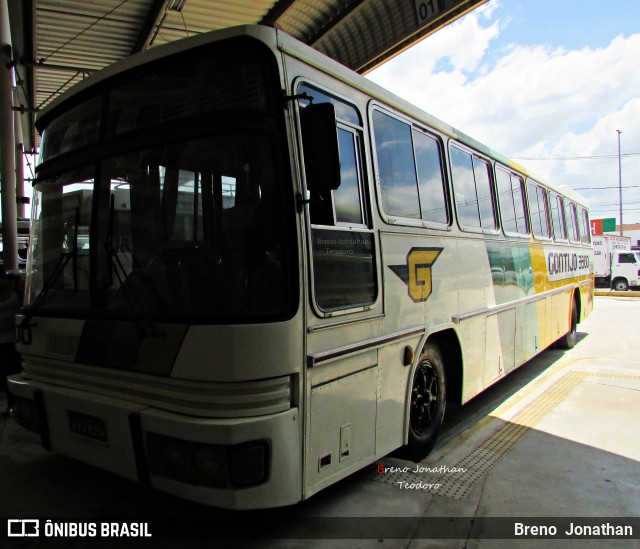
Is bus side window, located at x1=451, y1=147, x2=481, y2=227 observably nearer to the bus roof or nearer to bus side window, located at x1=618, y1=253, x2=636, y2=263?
the bus roof

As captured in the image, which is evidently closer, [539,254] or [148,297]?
[148,297]

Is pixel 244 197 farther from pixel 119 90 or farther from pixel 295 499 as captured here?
pixel 295 499

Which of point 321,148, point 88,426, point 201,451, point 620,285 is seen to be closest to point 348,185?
point 321,148

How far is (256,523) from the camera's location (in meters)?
3.14

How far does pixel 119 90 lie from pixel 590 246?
10946mm

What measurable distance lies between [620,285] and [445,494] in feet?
Answer: 91.8

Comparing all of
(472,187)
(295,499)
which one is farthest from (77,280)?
(472,187)

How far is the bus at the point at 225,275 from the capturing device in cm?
251

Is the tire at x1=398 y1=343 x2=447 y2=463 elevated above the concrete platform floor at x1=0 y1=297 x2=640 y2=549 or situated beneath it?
elevated above

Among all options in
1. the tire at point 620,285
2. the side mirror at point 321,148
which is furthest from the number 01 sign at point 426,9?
the tire at point 620,285

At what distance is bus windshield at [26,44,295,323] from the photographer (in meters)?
2.57

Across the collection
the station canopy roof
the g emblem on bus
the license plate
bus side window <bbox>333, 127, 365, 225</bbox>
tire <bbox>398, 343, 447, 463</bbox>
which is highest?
the station canopy roof

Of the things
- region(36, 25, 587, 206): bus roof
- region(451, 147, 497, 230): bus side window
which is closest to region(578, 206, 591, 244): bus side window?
region(451, 147, 497, 230): bus side window

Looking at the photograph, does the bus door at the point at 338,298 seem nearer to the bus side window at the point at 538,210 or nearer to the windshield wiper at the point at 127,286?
the windshield wiper at the point at 127,286
